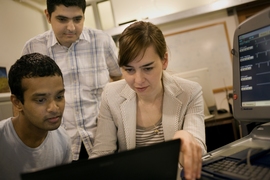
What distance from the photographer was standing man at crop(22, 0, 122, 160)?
51.9 inches

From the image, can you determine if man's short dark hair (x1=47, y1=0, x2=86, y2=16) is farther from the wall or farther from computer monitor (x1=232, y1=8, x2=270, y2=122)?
the wall

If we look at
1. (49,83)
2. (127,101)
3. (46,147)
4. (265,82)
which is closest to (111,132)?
(127,101)

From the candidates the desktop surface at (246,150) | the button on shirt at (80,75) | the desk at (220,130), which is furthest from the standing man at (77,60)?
the desk at (220,130)

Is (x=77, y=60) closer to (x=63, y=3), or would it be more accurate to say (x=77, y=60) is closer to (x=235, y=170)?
(x=63, y=3)

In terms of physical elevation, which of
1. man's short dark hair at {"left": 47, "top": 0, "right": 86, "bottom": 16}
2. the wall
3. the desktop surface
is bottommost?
the desktop surface

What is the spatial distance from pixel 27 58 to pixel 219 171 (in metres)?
0.79

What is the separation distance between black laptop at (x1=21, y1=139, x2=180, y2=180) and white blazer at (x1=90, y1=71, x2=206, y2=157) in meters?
0.56

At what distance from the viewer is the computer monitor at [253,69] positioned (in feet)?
2.64

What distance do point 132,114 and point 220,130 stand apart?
1.39m

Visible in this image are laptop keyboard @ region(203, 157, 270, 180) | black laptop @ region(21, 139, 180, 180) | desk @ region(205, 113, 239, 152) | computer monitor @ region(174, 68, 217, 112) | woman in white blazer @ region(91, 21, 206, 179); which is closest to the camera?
black laptop @ region(21, 139, 180, 180)

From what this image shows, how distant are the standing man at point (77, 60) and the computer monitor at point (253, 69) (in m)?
0.81

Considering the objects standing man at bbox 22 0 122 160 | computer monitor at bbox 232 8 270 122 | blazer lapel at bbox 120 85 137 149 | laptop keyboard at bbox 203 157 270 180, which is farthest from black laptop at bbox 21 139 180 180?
standing man at bbox 22 0 122 160

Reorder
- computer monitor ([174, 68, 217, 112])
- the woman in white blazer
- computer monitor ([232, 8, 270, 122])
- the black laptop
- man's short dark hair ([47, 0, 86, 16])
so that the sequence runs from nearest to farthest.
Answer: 1. the black laptop
2. computer monitor ([232, 8, 270, 122])
3. the woman in white blazer
4. man's short dark hair ([47, 0, 86, 16])
5. computer monitor ([174, 68, 217, 112])

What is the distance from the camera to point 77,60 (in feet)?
4.66
